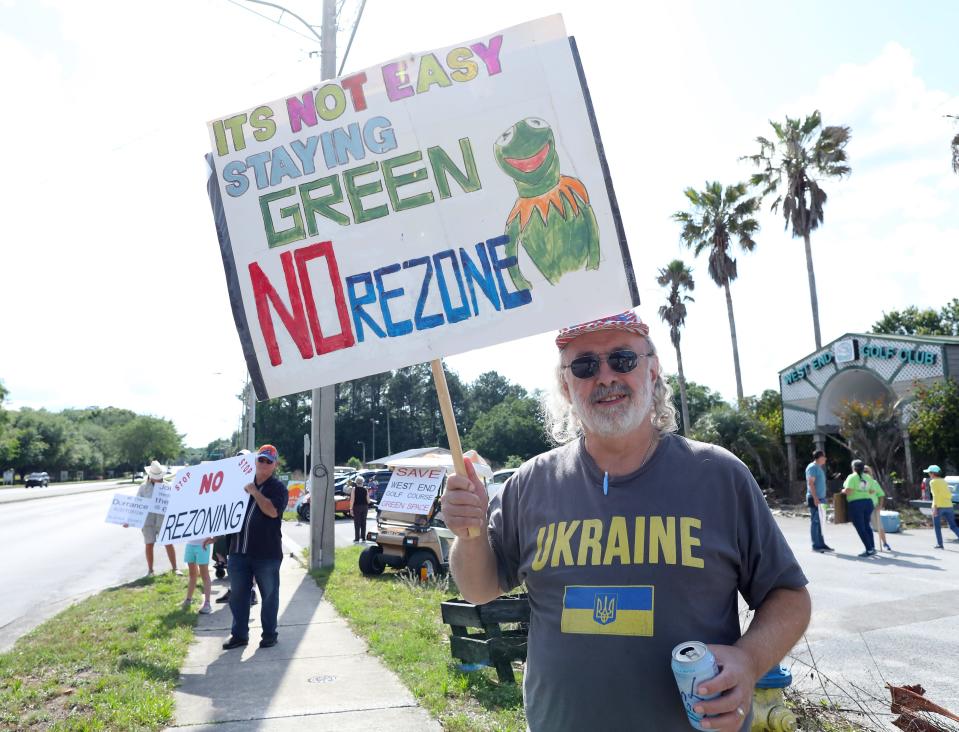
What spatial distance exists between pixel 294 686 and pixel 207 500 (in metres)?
3.44

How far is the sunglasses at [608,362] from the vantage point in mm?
2436

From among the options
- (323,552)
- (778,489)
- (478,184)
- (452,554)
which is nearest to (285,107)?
(478,184)

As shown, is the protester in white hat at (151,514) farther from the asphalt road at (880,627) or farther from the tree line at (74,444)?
the tree line at (74,444)

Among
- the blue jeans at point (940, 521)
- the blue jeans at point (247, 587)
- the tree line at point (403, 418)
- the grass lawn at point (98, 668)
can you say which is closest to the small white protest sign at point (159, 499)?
the grass lawn at point (98, 668)

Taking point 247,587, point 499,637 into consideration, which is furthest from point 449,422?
point 247,587

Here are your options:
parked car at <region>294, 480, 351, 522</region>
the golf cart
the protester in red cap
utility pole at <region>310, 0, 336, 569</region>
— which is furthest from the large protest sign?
parked car at <region>294, 480, 351, 522</region>

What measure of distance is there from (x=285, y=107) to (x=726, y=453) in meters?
1.89

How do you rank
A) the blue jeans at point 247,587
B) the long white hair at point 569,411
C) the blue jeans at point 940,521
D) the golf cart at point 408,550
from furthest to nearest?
the blue jeans at point 940,521
the golf cart at point 408,550
the blue jeans at point 247,587
the long white hair at point 569,411

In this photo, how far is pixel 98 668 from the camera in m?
6.44

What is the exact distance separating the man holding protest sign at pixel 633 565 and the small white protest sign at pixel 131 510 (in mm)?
10555

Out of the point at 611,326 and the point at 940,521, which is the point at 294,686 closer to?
the point at 611,326

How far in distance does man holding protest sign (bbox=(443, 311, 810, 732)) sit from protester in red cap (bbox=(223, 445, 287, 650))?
5337 millimetres

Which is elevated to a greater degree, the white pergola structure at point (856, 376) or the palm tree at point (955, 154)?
the palm tree at point (955, 154)

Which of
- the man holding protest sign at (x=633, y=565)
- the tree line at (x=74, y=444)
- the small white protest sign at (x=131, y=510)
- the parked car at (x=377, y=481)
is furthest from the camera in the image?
the tree line at (x=74, y=444)
